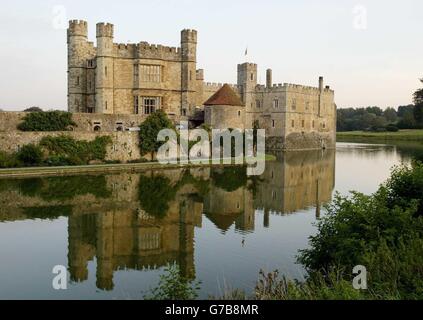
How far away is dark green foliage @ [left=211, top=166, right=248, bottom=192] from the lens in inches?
1032

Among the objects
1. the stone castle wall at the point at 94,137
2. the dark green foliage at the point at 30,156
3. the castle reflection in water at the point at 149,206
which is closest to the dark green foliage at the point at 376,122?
the stone castle wall at the point at 94,137

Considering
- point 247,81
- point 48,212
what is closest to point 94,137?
point 48,212

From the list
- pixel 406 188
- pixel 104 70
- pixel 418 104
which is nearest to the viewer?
pixel 406 188

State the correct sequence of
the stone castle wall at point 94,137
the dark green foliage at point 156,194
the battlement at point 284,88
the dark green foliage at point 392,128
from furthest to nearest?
the dark green foliage at point 392,128, the battlement at point 284,88, the stone castle wall at point 94,137, the dark green foliage at point 156,194

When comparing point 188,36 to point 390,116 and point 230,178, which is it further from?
point 390,116

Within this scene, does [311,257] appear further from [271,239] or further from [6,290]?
[6,290]

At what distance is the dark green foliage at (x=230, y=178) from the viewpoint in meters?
26.2

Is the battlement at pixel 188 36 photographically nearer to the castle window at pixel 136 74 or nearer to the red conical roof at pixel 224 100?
the castle window at pixel 136 74

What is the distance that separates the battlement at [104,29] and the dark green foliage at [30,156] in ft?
44.8

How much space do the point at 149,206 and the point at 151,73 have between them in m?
24.9

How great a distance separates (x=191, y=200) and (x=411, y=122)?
306 ft

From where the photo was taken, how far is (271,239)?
15.7 meters

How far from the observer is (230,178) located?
29.2 m
